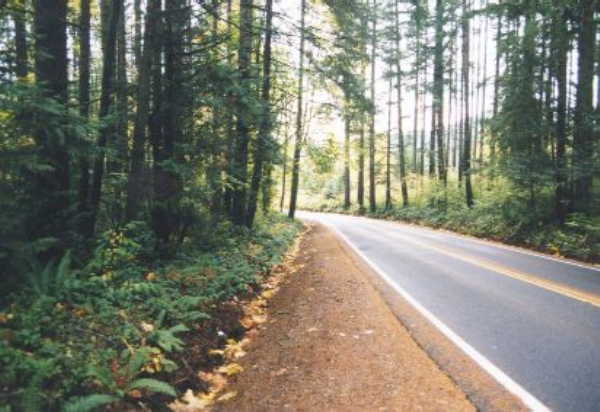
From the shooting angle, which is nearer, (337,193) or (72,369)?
(72,369)

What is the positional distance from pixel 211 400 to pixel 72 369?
1.47m

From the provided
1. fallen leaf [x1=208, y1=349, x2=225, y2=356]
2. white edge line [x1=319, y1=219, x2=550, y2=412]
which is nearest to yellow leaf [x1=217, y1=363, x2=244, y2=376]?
fallen leaf [x1=208, y1=349, x2=225, y2=356]

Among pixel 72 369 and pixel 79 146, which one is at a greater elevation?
pixel 79 146

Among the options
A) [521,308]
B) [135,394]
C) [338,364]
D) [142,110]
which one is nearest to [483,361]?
[338,364]

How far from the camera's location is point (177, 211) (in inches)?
354

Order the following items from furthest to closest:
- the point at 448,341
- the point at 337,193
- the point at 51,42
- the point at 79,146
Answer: the point at 337,193
the point at 51,42
the point at 79,146
the point at 448,341

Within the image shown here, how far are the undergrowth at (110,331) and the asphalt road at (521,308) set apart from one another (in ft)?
12.3

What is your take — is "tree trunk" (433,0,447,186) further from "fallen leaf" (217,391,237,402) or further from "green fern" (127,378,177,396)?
"green fern" (127,378,177,396)

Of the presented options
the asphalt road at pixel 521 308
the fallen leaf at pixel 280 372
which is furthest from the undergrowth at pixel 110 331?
the asphalt road at pixel 521 308

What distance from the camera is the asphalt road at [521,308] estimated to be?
4.28 meters

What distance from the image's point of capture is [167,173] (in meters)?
8.60

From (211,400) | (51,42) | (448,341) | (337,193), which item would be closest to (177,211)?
(51,42)

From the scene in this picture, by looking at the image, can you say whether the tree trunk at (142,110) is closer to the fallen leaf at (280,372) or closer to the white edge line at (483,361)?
the fallen leaf at (280,372)

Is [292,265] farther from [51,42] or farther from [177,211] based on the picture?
[51,42]
